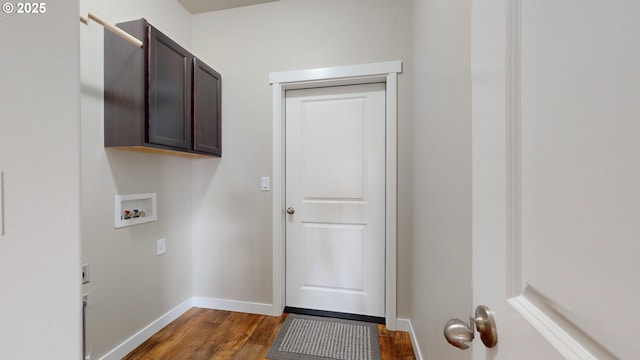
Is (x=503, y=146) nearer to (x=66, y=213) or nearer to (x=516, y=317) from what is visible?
(x=516, y=317)

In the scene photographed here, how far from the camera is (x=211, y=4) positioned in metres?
2.17

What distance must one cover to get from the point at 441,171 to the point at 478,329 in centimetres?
80

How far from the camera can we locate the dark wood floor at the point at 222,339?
168 centimetres

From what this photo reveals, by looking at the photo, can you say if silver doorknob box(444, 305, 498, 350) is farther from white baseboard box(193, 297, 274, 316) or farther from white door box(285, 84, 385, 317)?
white baseboard box(193, 297, 274, 316)

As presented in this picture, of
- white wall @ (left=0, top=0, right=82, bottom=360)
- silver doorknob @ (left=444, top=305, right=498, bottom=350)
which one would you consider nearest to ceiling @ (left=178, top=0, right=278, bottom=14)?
white wall @ (left=0, top=0, right=82, bottom=360)

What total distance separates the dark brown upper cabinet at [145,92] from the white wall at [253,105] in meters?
0.50

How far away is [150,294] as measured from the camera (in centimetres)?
191

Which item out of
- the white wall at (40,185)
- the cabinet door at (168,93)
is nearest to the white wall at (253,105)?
the cabinet door at (168,93)

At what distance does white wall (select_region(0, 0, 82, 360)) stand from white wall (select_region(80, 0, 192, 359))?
120cm

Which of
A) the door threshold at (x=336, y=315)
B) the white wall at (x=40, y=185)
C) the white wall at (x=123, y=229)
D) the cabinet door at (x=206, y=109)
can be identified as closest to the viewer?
the white wall at (x=40, y=185)

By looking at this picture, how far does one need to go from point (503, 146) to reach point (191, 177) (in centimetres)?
240

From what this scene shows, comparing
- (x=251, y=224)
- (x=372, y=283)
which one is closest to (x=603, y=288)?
(x=372, y=283)

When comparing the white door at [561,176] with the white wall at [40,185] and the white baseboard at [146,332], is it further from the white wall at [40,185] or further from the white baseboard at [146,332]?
the white baseboard at [146,332]

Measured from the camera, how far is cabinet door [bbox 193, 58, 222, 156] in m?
1.93
